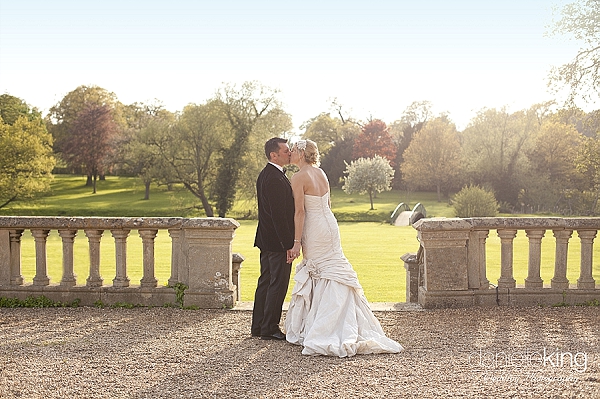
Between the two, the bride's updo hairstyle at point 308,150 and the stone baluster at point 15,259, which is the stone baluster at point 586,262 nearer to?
the bride's updo hairstyle at point 308,150

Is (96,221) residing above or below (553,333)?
above

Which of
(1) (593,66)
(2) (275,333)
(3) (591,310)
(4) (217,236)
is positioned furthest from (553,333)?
(1) (593,66)

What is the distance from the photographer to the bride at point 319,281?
5.38m

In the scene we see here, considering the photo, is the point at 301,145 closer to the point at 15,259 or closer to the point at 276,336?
the point at 276,336

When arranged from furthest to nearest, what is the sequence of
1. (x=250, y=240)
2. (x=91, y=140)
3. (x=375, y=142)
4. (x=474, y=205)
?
(x=375, y=142), (x=91, y=140), (x=474, y=205), (x=250, y=240)

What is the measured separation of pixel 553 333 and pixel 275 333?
2705 millimetres

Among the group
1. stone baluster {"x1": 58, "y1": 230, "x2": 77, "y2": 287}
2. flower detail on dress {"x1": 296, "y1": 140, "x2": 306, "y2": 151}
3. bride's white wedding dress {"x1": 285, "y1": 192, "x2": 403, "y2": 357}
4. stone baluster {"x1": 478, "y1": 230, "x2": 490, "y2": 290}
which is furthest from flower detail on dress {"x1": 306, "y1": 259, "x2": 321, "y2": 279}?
stone baluster {"x1": 58, "y1": 230, "x2": 77, "y2": 287}

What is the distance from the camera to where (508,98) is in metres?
47.1

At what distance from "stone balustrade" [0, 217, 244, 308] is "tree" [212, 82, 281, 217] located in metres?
31.8

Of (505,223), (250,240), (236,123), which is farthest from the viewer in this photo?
(236,123)

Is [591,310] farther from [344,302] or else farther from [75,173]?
[75,173]

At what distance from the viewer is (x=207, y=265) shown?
687 centimetres

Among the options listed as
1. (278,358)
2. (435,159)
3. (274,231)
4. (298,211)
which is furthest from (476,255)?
(435,159)

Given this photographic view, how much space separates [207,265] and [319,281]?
5.59 feet
